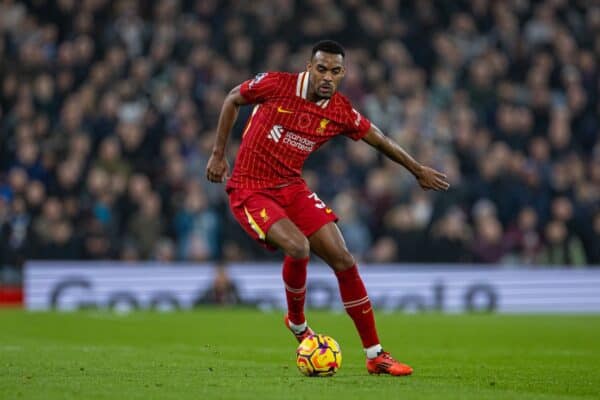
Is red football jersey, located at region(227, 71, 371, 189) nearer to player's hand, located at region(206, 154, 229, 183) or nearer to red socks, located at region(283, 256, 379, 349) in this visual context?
player's hand, located at region(206, 154, 229, 183)

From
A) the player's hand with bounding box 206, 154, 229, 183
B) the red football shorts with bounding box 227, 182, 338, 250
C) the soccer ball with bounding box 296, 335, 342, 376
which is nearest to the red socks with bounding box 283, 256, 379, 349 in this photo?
the red football shorts with bounding box 227, 182, 338, 250

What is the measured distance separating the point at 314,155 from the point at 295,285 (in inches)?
458

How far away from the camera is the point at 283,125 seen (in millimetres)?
9070

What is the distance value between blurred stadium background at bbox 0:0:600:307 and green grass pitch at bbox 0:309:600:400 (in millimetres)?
2156

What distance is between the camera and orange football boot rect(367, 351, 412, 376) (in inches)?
337

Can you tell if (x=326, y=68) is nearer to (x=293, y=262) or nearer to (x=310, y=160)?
(x=293, y=262)

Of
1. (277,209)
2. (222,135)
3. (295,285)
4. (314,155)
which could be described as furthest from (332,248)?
(314,155)

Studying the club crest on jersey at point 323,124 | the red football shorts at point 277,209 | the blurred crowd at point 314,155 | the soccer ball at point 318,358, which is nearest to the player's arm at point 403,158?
the club crest on jersey at point 323,124

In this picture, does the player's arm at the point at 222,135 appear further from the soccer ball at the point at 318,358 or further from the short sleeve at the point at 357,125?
the soccer ball at the point at 318,358

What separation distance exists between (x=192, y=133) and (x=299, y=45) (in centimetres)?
383

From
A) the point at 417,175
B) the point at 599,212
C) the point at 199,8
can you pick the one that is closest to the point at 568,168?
the point at 599,212

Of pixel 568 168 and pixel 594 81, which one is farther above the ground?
pixel 594 81

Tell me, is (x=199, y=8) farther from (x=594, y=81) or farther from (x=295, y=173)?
(x=295, y=173)

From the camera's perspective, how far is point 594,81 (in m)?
23.8
